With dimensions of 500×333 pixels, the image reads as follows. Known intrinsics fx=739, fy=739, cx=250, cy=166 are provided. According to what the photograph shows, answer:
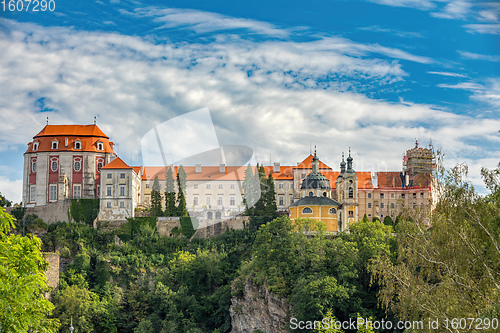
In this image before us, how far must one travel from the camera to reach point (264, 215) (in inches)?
2665

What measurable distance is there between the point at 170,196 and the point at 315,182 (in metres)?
13.4

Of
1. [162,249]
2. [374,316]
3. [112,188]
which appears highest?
[112,188]

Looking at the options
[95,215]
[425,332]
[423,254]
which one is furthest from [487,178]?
[95,215]

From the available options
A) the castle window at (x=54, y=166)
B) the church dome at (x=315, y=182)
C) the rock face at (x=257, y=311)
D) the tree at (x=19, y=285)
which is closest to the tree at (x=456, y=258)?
the tree at (x=19, y=285)

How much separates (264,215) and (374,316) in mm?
20466

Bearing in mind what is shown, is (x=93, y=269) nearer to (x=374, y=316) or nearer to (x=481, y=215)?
(x=374, y=316)

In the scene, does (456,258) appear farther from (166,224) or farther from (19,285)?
(166,224)

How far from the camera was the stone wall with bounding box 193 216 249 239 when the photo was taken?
67438mm

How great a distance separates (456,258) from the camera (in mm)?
26188

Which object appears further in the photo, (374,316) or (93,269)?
(93,269)

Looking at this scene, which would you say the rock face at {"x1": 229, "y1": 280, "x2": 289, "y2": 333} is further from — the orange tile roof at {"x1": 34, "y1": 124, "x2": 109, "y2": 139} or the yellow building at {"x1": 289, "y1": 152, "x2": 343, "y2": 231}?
the orange tile roof at {"x1": 34, "y1": 124, "x2": 109, "y2": 139}

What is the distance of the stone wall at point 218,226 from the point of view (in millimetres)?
67438

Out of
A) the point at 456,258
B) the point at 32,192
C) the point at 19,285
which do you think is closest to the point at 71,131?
the point at 32,192

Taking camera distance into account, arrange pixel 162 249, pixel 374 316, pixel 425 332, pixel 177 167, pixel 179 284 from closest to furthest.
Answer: pixel 425 332
pixel 374 316
pixel 179 284
pixel 162 249
pixel 177 167
